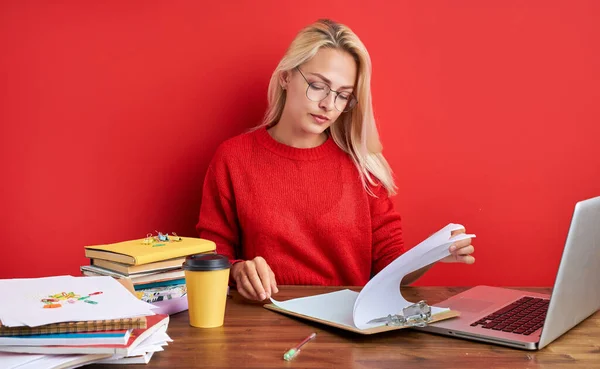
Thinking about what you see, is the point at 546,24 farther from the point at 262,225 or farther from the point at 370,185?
the point at 262,225

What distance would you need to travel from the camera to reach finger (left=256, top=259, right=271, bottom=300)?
1315 millimetres

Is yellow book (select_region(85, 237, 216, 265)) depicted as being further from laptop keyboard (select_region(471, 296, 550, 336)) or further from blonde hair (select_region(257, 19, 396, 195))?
blonde hair (select_region(257, 19, 396, 195))

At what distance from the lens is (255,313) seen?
128cm

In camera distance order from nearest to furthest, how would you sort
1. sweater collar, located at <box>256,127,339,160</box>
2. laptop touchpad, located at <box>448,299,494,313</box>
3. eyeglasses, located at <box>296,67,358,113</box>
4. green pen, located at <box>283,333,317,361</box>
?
1. green pen, located at <box>283,333,317,361</box>
2. laptop touchpad, located at <box>448,299,494,313</box>
3. eyeglasses, located at <box>296,67,358,113</box>
4. sweater collar, located at <box>256,127,339,160</box>

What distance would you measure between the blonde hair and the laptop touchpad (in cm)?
58

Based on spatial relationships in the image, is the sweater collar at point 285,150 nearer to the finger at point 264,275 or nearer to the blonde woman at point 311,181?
the blonde woman at point 311,181

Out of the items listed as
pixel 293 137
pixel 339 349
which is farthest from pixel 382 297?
pixel 293 137

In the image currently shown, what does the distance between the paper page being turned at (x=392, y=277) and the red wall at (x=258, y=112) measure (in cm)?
79

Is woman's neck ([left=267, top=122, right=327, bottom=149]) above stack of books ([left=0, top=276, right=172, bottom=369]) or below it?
above

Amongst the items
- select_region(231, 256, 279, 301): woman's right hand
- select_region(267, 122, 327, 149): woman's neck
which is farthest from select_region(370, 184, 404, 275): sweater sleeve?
select_region(231, 256, 279, 301): woman's right hand

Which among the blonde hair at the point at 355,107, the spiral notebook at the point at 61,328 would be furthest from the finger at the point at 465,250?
the spiral notebook at the point at 61,328

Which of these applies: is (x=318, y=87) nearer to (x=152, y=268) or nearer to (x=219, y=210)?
(x=219, y=210)

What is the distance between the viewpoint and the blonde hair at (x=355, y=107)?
5.79ft

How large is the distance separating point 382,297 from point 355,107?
777mm
